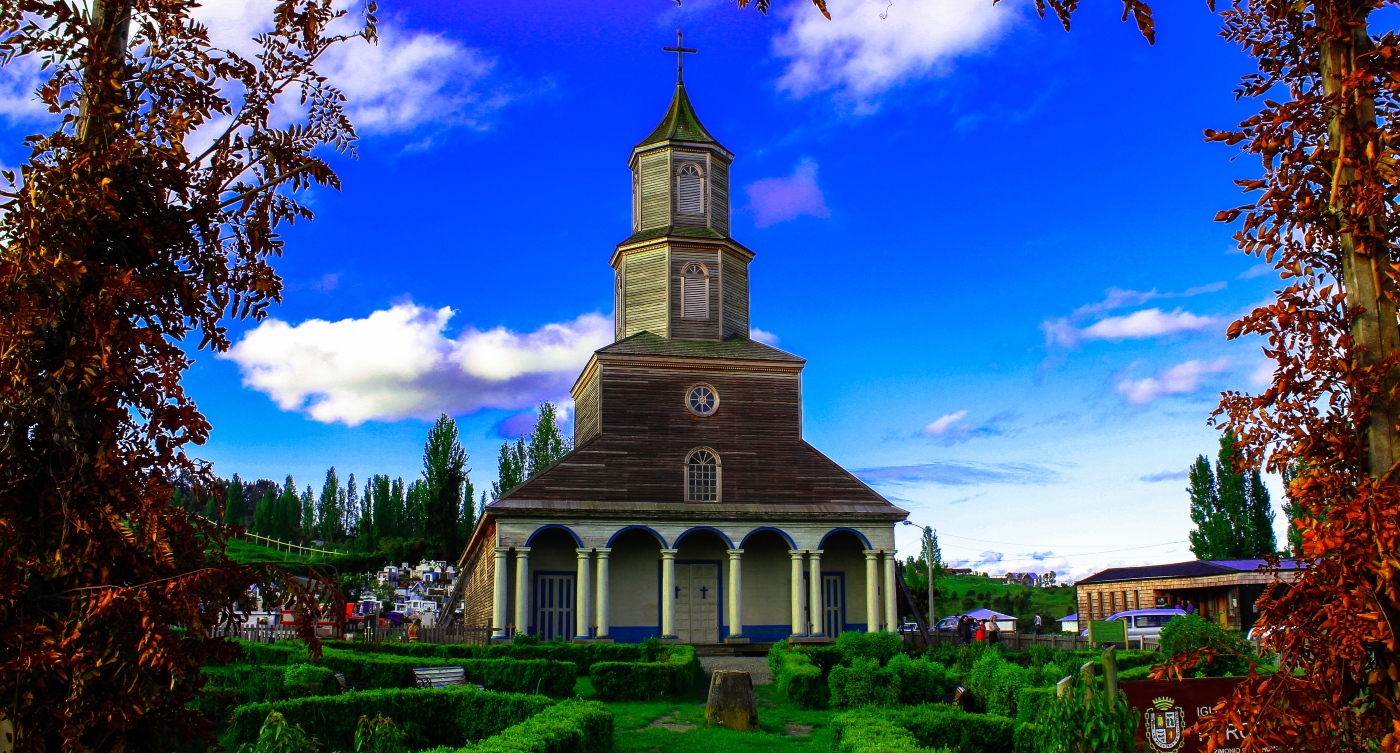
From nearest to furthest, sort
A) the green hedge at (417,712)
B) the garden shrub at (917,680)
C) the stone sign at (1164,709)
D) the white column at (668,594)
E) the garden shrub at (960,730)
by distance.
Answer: the stone sign at (1164,709) < the green hedge at (417,712) < the garden shrub at (960,730) < the garden shrub at (917,680) < the white column at (668,594)

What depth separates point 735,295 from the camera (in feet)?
120

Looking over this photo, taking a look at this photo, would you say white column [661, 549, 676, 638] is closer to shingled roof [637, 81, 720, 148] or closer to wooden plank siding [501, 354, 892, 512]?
wooden plank siding [501, 354, 892, 512]

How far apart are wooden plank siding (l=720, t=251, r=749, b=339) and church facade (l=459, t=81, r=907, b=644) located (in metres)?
0.30

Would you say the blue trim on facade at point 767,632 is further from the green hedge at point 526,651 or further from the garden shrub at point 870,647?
the garden shrub at point 870,647

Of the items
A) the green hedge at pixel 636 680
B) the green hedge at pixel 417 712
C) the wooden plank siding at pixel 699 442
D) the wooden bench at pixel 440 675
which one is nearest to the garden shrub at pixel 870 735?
the green hedge at pixel 417 712

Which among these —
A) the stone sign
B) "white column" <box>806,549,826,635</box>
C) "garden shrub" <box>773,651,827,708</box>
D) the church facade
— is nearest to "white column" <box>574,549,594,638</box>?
→ the church facade

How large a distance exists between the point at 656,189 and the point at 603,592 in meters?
15.2

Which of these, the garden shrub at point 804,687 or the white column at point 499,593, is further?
the white column at point 499,593

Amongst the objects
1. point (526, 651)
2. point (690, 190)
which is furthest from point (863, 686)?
point (690, 190)

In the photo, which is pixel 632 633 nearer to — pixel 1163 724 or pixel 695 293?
pixel 695 293

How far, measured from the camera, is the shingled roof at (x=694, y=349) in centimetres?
3322

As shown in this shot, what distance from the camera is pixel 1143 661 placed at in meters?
22.3

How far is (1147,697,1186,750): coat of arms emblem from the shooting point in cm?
945

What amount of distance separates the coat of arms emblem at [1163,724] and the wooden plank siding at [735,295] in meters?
26.7
